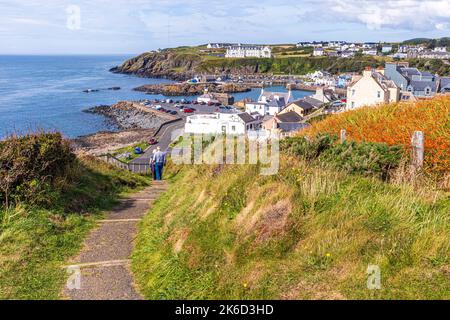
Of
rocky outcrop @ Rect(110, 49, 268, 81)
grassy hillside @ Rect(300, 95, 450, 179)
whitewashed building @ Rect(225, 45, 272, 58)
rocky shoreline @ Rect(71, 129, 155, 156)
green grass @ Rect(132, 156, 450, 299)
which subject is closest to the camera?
green grass @ Rect(132, 156, 450, 299)

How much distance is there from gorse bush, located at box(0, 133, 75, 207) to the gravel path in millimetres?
1589

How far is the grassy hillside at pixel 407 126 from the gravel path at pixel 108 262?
6.38 metres

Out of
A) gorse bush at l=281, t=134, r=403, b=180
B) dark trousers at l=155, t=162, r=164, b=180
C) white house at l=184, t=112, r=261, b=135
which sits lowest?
white house at l=184, t=112, r=261, b=135

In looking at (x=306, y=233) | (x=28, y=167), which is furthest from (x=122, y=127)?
(x=306, y=233)

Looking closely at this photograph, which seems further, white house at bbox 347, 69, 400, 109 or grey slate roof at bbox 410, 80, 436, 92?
grey slate roof at bbox 410, 80, 436, 92

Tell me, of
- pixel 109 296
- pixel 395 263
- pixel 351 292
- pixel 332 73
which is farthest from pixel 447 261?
pixel 332 73

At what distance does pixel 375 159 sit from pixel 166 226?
4413 millimetres

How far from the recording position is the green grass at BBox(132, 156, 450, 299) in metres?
5.10

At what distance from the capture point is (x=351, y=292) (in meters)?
4.84

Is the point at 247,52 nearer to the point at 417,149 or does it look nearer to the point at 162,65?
the point at 162,65

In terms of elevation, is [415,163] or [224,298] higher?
[415,163]

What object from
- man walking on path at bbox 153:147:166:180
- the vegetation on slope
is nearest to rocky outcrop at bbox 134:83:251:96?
the vegetation on slope

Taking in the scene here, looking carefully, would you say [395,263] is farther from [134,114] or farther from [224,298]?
[134,114]

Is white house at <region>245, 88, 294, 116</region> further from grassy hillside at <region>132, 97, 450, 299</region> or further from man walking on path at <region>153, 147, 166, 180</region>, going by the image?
grassy hillside at <region>132, 97, 450, 299</region>
